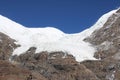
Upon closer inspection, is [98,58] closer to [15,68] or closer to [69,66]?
[69,66]

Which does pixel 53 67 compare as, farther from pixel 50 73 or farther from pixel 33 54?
pixel 33 54

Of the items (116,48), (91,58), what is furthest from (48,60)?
(116,48)

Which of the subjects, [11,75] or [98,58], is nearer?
[11,75]

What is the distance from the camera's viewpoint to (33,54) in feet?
646

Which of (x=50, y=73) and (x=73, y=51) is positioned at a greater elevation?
(x=73, y=51)

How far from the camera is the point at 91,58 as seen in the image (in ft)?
636

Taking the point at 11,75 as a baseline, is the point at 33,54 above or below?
above


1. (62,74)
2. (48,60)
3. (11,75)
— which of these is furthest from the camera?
(48,60)

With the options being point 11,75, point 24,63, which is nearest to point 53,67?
point 24,63

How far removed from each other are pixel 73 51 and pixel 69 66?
16.1m

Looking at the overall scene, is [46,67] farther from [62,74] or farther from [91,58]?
[91,58]

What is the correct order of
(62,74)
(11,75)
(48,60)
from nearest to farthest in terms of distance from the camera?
(11,75), (62,74), (48,60)

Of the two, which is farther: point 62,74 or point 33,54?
point 33,54

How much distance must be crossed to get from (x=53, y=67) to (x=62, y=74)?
7191 millimetres
